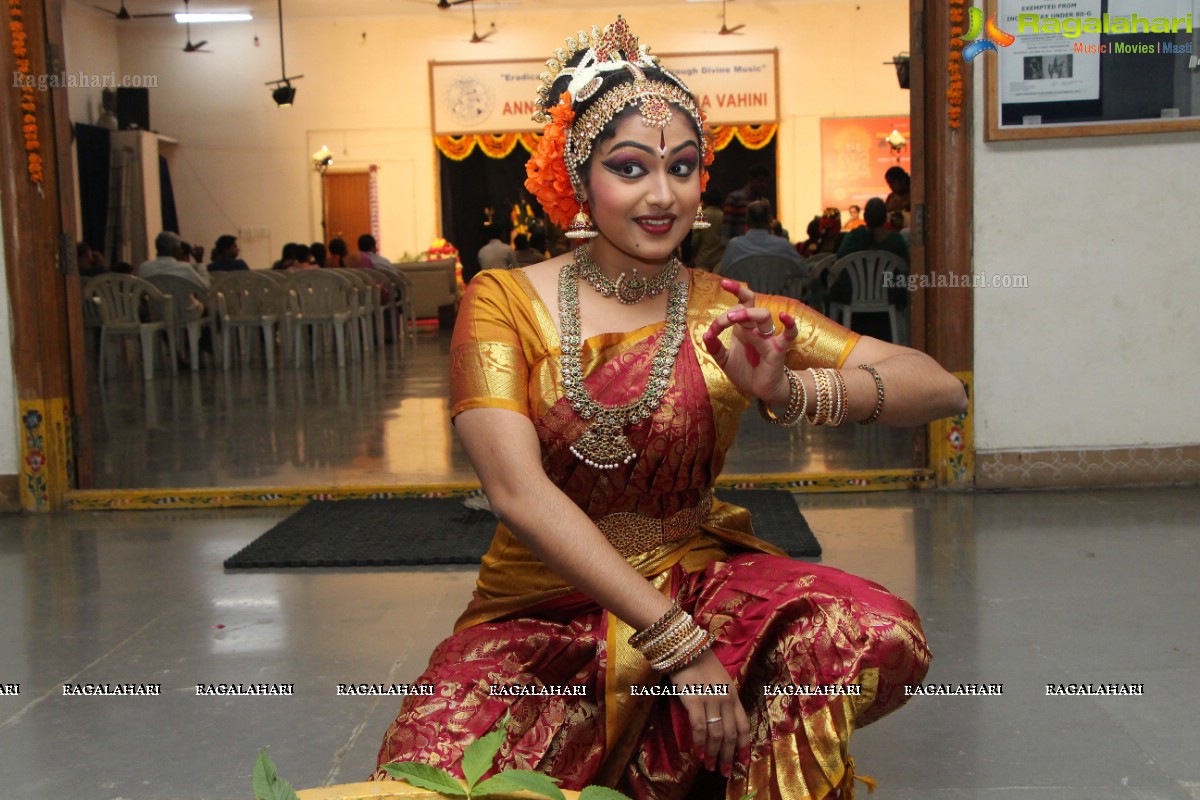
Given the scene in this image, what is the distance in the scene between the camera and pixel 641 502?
1.84 metres

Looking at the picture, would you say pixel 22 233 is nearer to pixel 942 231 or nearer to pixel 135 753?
pixel 135 753

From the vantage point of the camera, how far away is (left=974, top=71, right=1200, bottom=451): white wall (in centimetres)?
412

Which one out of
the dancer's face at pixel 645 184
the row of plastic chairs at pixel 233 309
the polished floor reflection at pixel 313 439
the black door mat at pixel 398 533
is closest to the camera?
the dancer's face at pixel 645 184

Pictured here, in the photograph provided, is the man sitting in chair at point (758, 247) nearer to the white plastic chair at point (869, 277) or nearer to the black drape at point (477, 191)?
the white plastic chair at point (869, 277)

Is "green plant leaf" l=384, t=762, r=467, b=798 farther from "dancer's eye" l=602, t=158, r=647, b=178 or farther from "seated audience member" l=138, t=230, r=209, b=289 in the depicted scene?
"seated audience member" l=138, t=230, r=209, b=289

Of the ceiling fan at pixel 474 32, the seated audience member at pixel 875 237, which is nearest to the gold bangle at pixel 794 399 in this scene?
the seated audience member at pixel 875 237

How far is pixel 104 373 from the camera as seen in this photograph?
363 inches

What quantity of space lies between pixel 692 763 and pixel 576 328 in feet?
2.06

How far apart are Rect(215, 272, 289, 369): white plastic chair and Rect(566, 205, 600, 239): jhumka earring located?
26.8ft

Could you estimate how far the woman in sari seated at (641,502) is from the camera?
1.60 meters

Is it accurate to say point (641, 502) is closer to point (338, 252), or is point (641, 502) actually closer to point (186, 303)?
point (186, 303)

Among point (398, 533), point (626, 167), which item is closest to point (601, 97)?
point (626, 167)

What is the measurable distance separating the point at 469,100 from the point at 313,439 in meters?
11.1

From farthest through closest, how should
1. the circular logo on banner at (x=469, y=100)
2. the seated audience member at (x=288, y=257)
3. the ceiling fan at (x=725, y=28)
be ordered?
the circular logo on banner at (x=469, y=100)
the ceiling fan at (x=725, y=28)
the seated audience member at (x=288, y=257)
